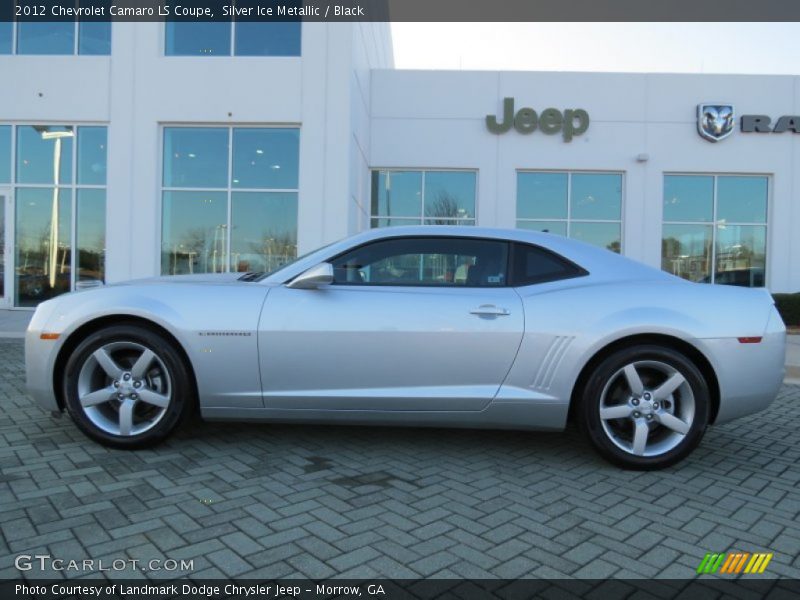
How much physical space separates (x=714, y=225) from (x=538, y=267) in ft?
42.8

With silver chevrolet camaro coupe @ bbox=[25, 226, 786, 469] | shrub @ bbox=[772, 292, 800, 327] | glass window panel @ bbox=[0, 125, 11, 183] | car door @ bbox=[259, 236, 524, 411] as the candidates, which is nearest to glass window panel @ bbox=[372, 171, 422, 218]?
glass window panel @ bbox=[0, 125, 11, 183]

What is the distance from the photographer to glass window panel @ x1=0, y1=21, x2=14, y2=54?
12094 mm

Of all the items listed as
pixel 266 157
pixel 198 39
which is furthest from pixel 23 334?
pixel 198 39

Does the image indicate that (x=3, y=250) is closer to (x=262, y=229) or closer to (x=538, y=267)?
(x=262, y=229)

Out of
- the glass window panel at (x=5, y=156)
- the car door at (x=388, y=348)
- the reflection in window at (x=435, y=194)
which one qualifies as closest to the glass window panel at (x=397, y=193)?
the reflection in window at (x=435, y=194)

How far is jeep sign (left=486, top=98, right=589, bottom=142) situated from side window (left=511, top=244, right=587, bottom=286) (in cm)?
1121

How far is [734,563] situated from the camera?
2.44 m

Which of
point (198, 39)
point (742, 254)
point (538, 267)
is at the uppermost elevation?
point (198, 39)

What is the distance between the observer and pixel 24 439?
386cm

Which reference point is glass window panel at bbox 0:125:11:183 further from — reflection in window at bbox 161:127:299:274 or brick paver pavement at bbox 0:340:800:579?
brick paver pavement at bbox 0:340:800:579

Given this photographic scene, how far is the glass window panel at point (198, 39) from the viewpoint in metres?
11.8

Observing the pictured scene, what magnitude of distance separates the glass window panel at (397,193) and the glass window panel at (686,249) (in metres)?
6.28

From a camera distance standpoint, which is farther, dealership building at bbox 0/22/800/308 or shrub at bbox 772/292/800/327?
shrub at bbox 772/292/800/327

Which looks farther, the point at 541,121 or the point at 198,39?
the point at 541,121
